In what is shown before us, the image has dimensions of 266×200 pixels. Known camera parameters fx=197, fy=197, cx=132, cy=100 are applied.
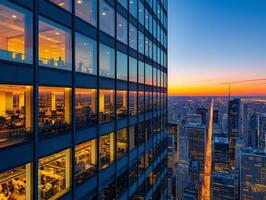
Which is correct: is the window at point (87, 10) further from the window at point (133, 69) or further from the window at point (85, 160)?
the window at point (85, 160)

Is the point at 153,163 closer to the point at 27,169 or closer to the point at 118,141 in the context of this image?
the point at 118,141

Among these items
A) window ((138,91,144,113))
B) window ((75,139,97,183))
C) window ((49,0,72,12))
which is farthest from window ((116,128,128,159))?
window ((49,0,72,12))

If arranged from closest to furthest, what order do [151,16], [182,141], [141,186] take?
1. [141,186]
2. [151,16]
3. [182,141]

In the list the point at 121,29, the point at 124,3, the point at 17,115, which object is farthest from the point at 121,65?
the point at 17,115

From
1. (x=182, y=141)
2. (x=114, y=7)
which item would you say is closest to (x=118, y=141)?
(x=114, y=7)

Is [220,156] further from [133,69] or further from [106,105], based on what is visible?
[106,105]

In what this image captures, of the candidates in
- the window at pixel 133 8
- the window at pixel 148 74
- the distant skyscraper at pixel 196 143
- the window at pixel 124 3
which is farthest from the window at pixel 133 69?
the distant skyscraper at pixel 196 143

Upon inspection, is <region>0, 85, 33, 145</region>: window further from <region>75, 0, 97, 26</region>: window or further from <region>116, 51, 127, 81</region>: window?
<region>116, 51, 127, 81</region>: window
